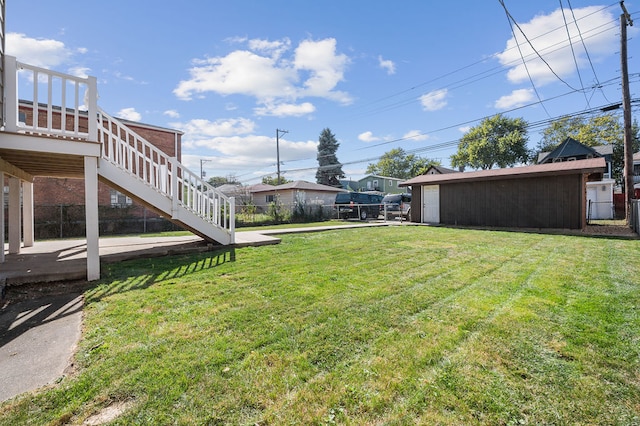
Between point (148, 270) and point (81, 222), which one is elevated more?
point (81, 222)

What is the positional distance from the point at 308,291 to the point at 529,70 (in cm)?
1368

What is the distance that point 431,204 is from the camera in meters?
14.5

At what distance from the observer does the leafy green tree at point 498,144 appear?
111 ft

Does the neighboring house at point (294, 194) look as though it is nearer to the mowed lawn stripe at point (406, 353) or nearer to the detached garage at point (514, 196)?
the detached garage at point (514, 196)

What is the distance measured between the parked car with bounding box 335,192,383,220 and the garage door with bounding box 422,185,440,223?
12.3 ft

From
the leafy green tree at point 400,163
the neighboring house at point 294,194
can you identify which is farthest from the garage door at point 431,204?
the leafy green tree at point 400,163

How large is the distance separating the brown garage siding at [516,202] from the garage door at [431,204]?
355mm

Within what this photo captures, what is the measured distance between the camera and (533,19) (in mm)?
7613

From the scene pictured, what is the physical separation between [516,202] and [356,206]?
9402 millimetres

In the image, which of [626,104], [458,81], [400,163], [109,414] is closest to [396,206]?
[458,81]

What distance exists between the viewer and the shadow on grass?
3.70m

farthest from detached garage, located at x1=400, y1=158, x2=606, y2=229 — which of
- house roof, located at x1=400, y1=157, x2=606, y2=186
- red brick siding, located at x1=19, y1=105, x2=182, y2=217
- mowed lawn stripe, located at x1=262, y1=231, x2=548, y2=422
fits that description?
red brick siding, located at x1=19, y1=105, x2=182, y2=217

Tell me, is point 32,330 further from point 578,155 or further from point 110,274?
point 578,155

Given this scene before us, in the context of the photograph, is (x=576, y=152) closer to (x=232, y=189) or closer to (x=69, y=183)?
(x=232, y=189)
